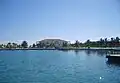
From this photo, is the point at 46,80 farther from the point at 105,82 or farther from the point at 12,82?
the point at 105,82

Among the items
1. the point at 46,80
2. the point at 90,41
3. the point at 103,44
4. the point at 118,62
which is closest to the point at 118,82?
the point at 46,80

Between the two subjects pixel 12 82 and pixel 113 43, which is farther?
pixel 113 43

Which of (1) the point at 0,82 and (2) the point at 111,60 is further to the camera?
(2) the point at 111,60

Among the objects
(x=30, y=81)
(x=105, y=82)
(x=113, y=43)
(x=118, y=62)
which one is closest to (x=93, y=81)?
(x=105, y=82)

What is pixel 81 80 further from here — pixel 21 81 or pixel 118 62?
pixel 118 62

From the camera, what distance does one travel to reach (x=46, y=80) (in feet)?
93.7

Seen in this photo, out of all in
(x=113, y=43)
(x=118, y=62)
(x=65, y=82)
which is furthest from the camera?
(x=113, y=43)

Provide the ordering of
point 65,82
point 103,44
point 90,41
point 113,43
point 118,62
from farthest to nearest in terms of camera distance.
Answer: point 90,41 < point 103,44 < point 113,43 < point 118,62 < point 65,82

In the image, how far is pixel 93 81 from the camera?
90.2 feet

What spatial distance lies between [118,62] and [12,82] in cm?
2765

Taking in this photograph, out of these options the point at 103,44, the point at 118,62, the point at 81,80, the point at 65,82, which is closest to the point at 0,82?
the point at 65,82

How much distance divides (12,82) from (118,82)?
12078mm

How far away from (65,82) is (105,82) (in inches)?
176

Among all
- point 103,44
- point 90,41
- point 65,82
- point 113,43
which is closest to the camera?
point 65,82
